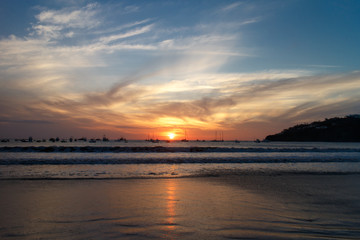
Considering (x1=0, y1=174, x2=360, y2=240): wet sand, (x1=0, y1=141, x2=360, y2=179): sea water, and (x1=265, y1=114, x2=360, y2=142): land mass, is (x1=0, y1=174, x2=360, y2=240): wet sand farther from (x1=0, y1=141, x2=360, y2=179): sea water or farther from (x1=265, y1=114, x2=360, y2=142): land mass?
(x1=265, y1=114, x2=360, y2=142): land mass

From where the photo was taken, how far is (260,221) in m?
6.07

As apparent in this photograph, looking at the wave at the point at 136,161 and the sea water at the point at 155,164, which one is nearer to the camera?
the sea water at the point at 155,164

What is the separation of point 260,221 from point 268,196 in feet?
11.1

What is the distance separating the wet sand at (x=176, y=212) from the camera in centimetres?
525

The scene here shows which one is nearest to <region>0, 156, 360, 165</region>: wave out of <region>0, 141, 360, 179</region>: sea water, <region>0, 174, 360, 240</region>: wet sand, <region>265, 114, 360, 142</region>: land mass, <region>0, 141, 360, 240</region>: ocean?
<region>0, 141, 360, 179</region>: sea water

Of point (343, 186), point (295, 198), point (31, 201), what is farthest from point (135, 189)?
point (343, 186)

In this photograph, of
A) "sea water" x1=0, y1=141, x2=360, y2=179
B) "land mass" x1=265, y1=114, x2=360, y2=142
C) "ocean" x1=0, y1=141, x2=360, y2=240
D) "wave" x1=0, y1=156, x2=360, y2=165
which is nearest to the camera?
"ocean" x1=0, y1=141, x2=360, y2=240

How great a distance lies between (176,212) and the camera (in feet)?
22.3

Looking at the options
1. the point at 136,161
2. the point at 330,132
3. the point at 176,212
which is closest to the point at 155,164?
the point at 136,161

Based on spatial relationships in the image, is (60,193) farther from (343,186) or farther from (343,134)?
(343,134)

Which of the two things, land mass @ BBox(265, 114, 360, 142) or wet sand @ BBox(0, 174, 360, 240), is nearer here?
wet sand @ BBox(0, 174, 360, 240)

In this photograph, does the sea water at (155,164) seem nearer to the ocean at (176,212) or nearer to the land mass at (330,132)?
the ocean at (176,212)

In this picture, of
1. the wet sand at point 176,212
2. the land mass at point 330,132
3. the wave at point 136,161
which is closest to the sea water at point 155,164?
the wave at point 136,161

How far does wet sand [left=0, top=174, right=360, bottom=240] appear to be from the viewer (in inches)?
207
